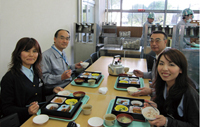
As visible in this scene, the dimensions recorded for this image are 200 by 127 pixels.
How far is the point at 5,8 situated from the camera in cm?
216

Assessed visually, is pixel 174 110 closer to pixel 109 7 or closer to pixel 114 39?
pixel 114 39

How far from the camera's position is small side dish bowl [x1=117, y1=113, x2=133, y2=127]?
1.04 meters

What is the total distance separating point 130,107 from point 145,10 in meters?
6.53

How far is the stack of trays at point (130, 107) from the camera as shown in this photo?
3.70 feet

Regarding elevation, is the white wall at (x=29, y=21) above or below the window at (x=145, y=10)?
below

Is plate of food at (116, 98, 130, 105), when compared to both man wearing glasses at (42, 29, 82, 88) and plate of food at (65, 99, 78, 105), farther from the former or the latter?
man wearing glasses at (42, 29, 82, 88)

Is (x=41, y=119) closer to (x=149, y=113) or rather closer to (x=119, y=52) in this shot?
(x=149, y=113)

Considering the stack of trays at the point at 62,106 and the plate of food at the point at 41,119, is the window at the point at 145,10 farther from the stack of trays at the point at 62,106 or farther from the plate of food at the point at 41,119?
the plate of food at the point at 41,119

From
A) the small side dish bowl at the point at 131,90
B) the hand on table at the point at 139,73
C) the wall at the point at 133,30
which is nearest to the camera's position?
the small side dish bowl at the point at 131,90

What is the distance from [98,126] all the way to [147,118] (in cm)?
34

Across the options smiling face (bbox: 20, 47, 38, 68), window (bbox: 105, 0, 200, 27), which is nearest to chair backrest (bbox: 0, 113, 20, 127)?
smiling face (bbox: 20, 47, 38, 68)

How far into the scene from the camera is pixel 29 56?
1.45 metres

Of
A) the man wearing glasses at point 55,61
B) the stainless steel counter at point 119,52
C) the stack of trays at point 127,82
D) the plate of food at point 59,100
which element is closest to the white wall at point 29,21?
the man wearing glasses at point 55,61

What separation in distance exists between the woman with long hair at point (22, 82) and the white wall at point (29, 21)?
0.98 m
